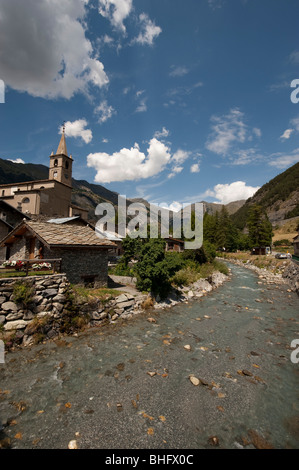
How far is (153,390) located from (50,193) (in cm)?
4847

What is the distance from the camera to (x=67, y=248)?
14.5 metres

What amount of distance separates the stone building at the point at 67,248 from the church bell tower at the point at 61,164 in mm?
42216

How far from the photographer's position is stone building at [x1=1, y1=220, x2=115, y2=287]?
1412 centimetres

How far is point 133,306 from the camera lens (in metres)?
15.2

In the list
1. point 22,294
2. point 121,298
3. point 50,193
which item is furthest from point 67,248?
point 50,193

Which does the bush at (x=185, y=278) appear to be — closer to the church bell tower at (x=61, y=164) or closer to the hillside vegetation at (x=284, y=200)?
the church bell tower at (x=61, y=164)

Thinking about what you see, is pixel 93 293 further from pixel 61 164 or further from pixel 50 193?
pixel 61 164

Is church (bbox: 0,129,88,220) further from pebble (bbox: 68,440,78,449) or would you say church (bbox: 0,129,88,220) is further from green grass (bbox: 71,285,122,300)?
pebble (bbox: 68,440,78,449)

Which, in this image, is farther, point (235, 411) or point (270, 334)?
point (270, 334)

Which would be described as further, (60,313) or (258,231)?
(258,231)
